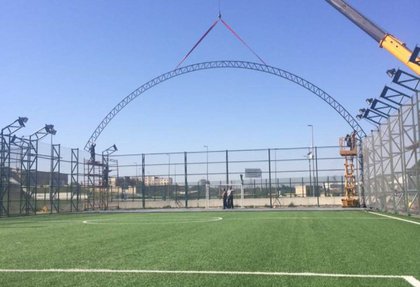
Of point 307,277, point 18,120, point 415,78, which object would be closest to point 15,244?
point 307,277

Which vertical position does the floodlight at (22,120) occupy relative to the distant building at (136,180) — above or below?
above

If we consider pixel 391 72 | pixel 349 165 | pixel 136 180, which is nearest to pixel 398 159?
pixel 391 72

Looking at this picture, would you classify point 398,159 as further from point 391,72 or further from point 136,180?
point 136,180

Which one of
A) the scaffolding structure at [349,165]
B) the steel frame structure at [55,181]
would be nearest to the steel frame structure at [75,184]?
the steel frame structure at [55,181]

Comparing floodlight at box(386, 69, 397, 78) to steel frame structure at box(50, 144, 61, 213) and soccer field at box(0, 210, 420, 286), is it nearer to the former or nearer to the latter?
soccer field at box(0, 210, 420, 286)

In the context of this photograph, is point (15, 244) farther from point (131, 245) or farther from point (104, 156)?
point (104, 156)

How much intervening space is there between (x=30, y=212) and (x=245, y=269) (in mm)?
25073

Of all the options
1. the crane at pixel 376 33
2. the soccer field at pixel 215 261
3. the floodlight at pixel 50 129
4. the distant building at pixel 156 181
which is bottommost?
the soccer field at pixel 215 261

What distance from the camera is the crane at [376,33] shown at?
833 inches

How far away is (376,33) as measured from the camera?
21.6m

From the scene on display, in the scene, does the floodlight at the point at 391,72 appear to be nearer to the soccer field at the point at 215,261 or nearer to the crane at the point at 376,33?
the crane at the point at 376,33

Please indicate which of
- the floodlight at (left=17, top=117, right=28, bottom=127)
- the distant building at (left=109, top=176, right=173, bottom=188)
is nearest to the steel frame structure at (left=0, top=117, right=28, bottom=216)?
the floodlight at (left=17, top=117, right=28, bottom=127)

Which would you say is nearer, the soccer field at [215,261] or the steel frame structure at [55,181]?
the soccer field at [215,261]

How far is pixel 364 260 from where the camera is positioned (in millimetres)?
6918
